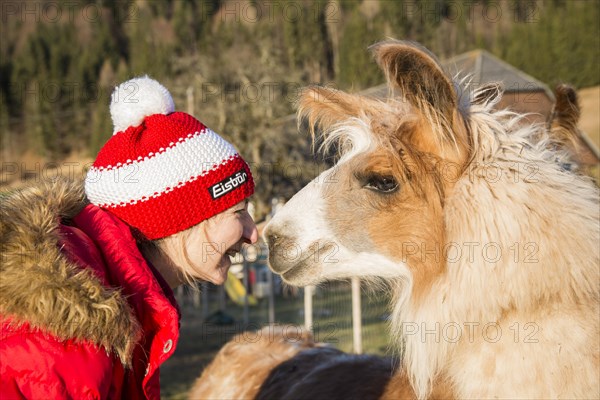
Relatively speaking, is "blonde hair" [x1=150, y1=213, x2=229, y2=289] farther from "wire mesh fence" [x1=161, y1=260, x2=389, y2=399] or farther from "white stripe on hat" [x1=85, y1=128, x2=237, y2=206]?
"wire mesh fence" [x1=161, y1=260, x2=389, y2=399]

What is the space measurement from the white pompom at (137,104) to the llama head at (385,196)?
60cm

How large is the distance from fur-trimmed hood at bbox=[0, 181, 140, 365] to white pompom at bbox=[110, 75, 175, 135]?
1.73ft

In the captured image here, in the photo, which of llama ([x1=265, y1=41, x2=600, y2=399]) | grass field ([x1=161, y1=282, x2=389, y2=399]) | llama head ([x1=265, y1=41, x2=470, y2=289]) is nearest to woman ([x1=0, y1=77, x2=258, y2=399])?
llama head ([x1=265, y1=41, x2=470, y2=289])

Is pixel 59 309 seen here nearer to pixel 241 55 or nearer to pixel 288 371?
pixel 288 371

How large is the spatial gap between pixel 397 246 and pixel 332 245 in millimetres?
239

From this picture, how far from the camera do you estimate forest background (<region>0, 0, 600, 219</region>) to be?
77.7 ft

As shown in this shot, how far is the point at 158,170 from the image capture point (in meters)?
2.12

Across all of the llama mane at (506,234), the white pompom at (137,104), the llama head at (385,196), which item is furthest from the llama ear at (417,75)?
the white pompom at (137,104)

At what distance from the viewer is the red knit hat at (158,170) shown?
2121mm

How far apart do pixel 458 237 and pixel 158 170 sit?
3.41ft

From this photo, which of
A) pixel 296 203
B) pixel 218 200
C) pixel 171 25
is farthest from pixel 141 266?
pixel 171 25

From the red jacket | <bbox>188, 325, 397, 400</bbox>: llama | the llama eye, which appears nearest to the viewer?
the red jacket

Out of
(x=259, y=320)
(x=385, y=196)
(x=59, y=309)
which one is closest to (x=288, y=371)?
(x=385, y=196)

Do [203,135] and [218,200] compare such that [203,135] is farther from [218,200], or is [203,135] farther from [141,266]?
[141,266]
